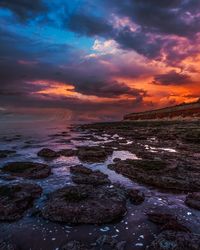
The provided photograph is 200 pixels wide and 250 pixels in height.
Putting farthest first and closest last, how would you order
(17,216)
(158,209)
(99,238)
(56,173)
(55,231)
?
(56,173)
(158,209)
(17,216)
(55,231)
(99,238)

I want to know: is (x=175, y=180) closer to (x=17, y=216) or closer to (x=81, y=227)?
(x=81, y=227)

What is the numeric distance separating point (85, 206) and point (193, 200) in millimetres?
5299

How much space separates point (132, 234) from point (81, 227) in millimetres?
1936

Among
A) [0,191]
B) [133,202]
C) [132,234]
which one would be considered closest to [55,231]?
[132,234]

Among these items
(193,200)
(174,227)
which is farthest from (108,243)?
(193,200)

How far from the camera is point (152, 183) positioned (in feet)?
49.9

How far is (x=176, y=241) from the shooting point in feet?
26.7

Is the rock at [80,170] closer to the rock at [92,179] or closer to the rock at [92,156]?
the rock at [92,179]

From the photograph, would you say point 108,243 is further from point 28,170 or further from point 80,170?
point 28,170

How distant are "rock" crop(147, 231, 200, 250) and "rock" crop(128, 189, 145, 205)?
11.8ft

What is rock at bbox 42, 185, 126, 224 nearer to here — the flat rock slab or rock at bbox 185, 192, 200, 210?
rock at bbox 185, 192, 200, 210

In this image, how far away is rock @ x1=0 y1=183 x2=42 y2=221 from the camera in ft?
34.6

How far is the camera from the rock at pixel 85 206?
1006 centimetres

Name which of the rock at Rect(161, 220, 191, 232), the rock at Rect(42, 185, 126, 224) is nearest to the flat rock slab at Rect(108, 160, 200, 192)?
the rock at Rect(42, 185, 126, 224)
